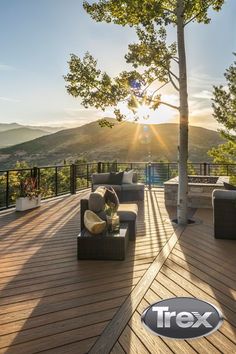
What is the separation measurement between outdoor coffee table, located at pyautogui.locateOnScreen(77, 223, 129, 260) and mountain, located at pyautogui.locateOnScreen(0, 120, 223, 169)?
145 feet

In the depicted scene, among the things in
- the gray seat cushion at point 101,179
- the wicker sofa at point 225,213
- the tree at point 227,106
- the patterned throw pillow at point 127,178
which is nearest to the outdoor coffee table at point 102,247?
the wicker sofa at point 225,213

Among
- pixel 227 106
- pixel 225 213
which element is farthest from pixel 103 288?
pixel 227 106

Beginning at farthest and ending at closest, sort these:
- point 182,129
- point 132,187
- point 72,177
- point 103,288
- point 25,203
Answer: point 72,177
point 132,187
point 25,203
point 182,129
point 103,288

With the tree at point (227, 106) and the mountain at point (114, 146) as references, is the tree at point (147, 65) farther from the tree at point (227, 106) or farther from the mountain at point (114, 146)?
the mountain at point (114, 146)

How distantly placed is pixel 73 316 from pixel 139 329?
558 mm

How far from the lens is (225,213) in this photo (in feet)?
14.8

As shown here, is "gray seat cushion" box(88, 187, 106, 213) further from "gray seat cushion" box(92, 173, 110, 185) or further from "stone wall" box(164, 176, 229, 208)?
"gray seat cushion" box(92, 173, 110, 185)

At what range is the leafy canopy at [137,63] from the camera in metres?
5.67

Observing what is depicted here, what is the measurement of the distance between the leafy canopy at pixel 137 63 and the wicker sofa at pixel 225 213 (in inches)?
92.0

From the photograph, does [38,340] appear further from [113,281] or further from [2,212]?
[2,212]

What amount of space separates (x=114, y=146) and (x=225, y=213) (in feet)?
161

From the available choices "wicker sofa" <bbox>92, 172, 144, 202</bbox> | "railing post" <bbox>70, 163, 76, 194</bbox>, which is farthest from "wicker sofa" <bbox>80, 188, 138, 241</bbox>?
"railing post" <bbox>70, 163, 76, 194</bbox>

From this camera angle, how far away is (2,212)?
21.7 ft

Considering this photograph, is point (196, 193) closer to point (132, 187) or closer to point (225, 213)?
point (132, 187)
